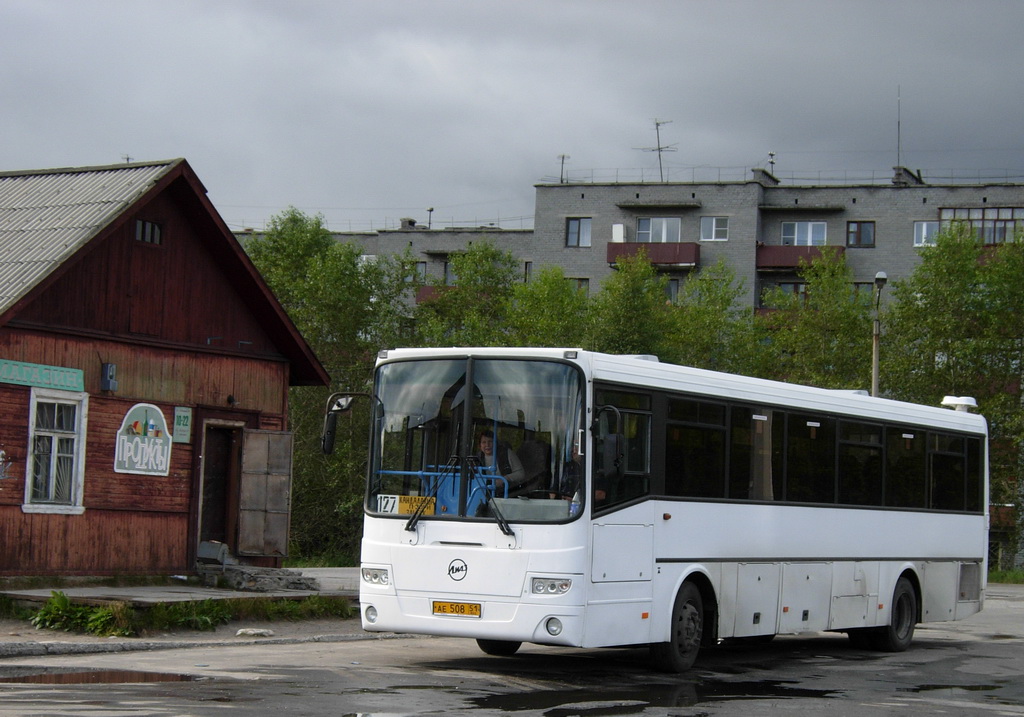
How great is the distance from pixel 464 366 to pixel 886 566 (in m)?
7.50

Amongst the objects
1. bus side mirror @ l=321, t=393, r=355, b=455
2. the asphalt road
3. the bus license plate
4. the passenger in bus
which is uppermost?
bus side mirror @ l=321, t=393, r=355, b=455

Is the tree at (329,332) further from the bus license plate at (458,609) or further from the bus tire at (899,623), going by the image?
the bus license plate at (458,609)

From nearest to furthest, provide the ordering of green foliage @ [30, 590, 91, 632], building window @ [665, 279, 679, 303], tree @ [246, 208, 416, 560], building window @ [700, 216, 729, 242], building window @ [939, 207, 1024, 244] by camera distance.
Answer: green foliage @ [30, 590, 91, 632] → tree @ [246, 208, 416, 560] → building window @ [939, 207, 1024, 244] → building window @ [700, 216, 729, 242] → building window @ [665, 279, 679, 303]

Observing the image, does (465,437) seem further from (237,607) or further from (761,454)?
(237,607)

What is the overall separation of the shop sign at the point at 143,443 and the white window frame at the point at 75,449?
0.69 meters

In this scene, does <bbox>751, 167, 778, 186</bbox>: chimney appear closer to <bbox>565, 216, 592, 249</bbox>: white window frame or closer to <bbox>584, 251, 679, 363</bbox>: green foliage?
<bbox>565, 216, 592, 249</bbox>: white window frame

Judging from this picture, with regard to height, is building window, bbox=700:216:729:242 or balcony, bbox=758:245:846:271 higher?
building window, bbox=700:216:729:242

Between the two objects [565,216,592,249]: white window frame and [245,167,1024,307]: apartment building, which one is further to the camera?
[565,216,592,249]: white window frame

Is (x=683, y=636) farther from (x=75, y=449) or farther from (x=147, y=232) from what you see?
(x=147, y=232)

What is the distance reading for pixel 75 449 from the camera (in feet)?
63.8

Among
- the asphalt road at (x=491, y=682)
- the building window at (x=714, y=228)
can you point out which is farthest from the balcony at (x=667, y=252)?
the asphalt road at (x=491, y=682)

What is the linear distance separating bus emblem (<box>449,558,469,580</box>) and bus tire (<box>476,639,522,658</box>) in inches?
94.7

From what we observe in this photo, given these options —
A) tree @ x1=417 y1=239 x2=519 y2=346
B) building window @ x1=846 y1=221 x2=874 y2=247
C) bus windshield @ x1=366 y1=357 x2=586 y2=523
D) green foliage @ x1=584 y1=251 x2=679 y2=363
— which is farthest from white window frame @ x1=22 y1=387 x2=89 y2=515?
building window @ x1=846 y1=221 x2=874 y2=247

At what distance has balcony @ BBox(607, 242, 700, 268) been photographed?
225 ft
